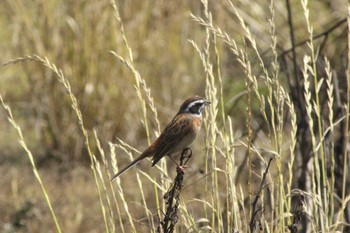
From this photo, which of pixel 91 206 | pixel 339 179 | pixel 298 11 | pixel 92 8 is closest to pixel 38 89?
pixel 92 8

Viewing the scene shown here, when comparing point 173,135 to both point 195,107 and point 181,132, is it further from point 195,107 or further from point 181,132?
point 195,107

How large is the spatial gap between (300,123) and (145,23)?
11.1 ft

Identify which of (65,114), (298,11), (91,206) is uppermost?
(298,11)

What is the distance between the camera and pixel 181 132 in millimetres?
4121

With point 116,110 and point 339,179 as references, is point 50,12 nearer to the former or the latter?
point 116,110

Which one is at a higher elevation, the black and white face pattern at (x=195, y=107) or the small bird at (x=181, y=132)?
the black and white face pattern at (x=195, y=107)

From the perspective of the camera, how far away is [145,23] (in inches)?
301

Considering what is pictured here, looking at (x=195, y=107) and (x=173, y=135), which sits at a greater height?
(x=195, y=107)

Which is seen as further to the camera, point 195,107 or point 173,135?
point 195,107

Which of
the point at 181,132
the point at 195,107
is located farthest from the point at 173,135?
the point at 195,107

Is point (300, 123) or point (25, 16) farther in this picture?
point (25, 16)

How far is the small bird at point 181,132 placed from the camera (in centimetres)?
407

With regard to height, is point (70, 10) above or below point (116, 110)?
above

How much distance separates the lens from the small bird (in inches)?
160
